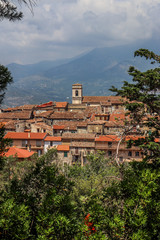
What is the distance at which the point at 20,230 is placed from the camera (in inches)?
256

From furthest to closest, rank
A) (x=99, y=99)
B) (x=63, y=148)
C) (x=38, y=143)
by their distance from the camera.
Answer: (x=99, y=99) < (x=38, y=143) < (x=63, y=148)

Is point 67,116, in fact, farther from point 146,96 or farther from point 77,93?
point 146,96

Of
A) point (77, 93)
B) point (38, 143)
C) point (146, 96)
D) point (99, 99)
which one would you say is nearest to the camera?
point (146, 96)

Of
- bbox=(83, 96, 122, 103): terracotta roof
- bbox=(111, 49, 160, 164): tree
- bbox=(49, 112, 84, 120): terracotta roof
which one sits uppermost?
bbox=(83, 96, 122, 103): terracotta roof

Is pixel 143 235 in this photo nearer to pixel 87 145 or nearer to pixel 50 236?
pixel 50 236

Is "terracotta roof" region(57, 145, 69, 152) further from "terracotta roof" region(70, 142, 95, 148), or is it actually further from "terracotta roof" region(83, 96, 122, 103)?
"terracotta roof" region(83, 96, 122, 103)

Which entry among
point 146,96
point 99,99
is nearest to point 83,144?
point 146,96

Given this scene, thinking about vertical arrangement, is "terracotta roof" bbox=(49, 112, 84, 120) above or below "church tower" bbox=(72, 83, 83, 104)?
below

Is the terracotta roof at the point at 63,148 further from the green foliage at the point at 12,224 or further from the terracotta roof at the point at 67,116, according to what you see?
the green foliage at the point at 12,224

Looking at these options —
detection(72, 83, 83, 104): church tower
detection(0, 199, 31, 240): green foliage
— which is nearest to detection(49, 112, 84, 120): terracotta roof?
detection(72, 83, 83, 104): church tower

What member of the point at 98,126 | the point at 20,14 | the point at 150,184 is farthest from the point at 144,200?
the point at 98,126

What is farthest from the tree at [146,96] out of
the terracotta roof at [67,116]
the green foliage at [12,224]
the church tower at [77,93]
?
the church tower at [77,93]

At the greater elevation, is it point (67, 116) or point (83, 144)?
point (67, 116)

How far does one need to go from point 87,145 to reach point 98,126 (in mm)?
7029
